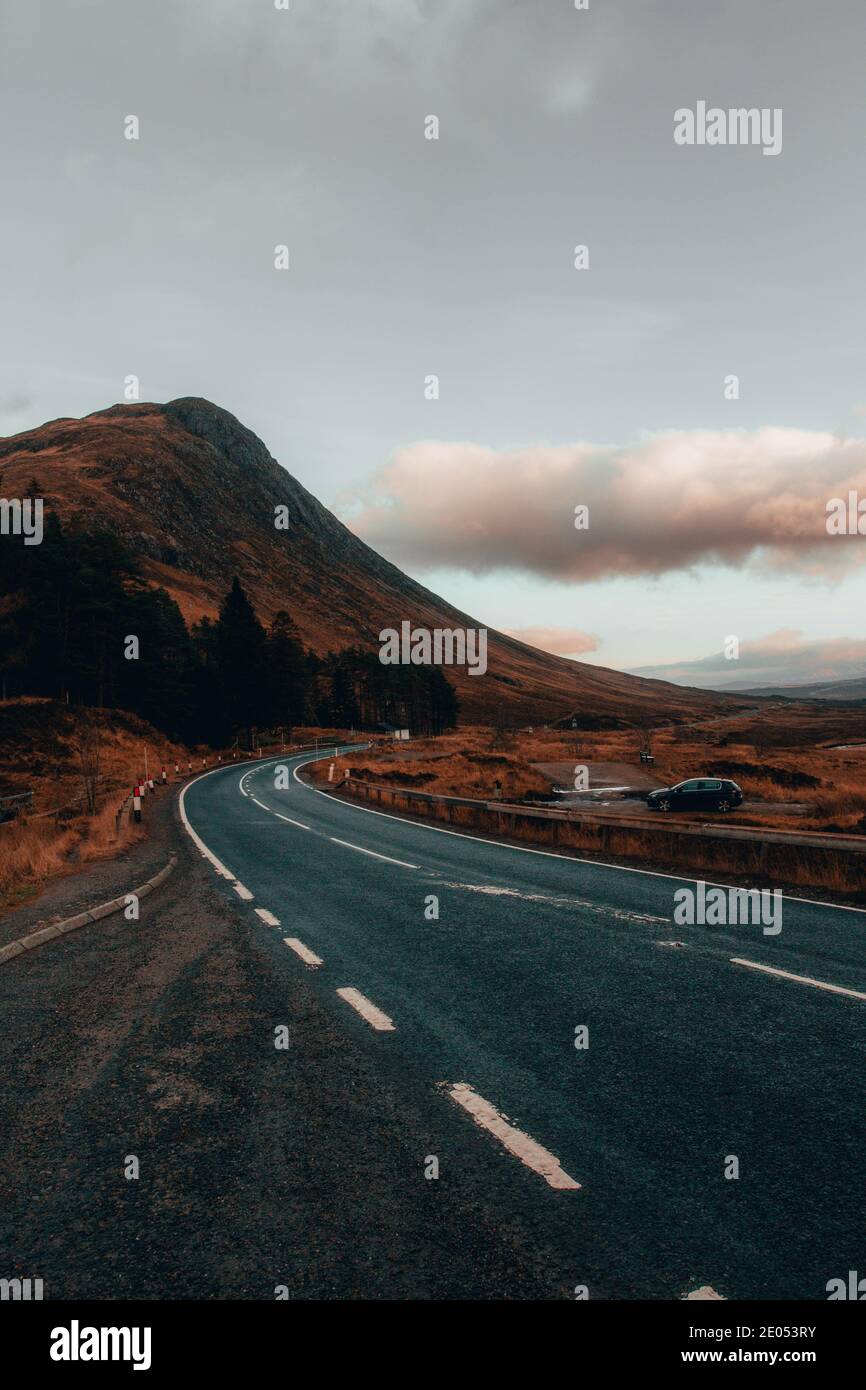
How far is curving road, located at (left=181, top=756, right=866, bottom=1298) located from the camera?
3.38 m

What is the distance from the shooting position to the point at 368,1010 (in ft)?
21.5

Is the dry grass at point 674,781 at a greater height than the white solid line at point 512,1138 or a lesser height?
lesser

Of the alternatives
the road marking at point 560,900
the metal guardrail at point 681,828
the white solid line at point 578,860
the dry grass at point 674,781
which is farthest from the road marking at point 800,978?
the metal guardrail at point 681,828

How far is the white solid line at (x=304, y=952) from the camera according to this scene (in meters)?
8.12

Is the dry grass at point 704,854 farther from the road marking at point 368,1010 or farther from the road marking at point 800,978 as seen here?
the road marking at point 368,1010

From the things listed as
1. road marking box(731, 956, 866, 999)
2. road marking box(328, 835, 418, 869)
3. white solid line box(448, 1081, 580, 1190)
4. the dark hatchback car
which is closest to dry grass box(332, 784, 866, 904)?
road marking box(328, 835, 418, 869)

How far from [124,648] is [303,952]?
183 ft

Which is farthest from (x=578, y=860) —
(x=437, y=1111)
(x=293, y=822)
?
(x=437, y=1111)

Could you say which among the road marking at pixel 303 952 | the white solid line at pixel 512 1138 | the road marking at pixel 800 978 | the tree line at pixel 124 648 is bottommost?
the road marking at pixel 303 952

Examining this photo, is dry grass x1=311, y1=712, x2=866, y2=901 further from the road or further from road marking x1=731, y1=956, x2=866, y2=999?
road marking x1=731, y1=956, x2=866, y2=999

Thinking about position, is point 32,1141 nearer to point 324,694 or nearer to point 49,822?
point 49,822

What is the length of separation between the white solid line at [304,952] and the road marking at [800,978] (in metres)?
4.43

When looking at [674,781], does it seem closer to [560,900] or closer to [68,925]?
[560,900]
